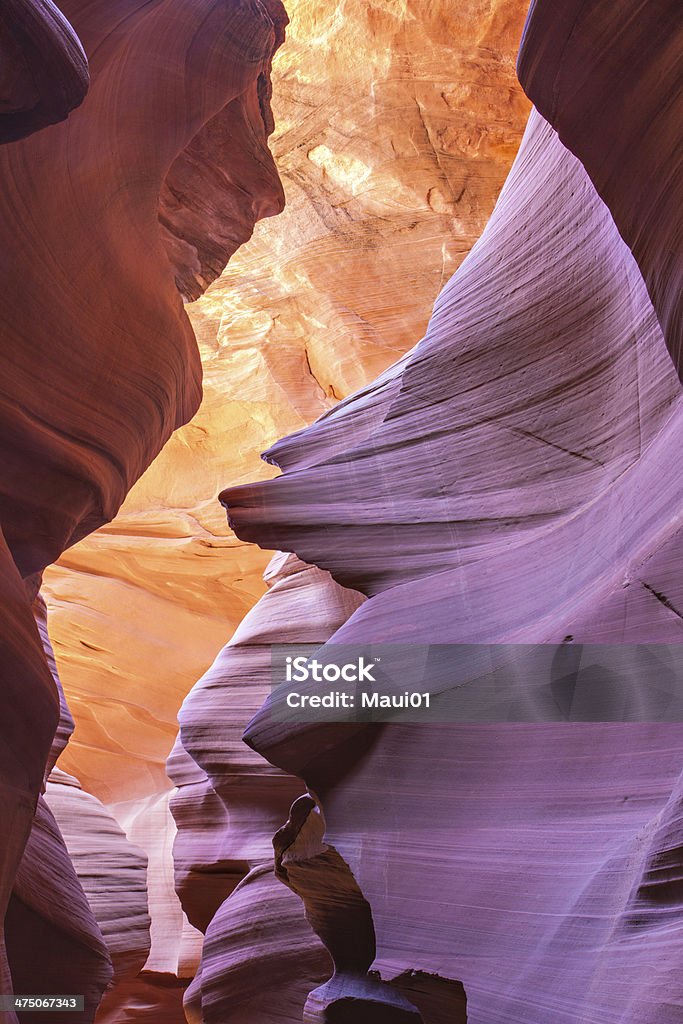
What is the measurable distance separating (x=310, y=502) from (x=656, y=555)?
143cm

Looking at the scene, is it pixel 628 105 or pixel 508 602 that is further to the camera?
pixel 508 602

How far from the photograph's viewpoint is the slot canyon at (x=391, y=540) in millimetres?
1988

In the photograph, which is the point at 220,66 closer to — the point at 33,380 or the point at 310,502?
the point at 33,380

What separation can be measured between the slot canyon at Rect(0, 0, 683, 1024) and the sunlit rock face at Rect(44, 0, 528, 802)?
3377mm

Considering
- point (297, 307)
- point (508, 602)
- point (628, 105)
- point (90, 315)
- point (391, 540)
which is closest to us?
point (628, 105)

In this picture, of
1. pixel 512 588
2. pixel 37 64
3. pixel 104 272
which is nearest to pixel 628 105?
pixel 37 64

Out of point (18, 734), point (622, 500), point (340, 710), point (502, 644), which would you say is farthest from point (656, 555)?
point (18, 734)

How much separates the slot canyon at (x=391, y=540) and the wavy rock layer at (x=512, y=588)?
1cm

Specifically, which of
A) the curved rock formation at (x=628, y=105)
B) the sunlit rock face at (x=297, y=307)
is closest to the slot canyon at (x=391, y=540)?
the curved rock formation at (x=628, y=105)

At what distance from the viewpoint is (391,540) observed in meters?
3.20

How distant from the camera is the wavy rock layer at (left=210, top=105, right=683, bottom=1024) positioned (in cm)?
202

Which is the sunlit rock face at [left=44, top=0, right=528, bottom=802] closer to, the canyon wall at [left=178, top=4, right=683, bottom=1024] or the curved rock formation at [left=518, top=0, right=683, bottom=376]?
the canyon wall at [left=178, top=4, right=683, bottom=1024]

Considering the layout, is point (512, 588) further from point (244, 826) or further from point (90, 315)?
point (244, 826)

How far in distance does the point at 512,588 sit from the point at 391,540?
574 mm
